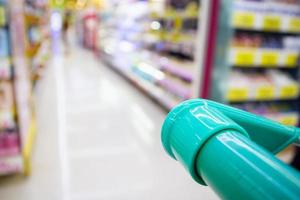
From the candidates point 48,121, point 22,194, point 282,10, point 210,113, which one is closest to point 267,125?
point 210,113

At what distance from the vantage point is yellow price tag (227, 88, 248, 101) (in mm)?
2363

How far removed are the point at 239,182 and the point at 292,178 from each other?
1.8 inches

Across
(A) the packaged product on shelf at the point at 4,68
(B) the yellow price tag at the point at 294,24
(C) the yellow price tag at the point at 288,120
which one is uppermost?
(B) the yellow price tag at the point at 294,24

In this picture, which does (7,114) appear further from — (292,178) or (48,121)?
(292,178)

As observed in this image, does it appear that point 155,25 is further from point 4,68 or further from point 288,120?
point 4,68

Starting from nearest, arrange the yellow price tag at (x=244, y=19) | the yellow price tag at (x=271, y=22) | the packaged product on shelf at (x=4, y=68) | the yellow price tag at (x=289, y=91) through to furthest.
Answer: the packaged product on shelf at (x=4, y=68)
the yellow price tag at (x=244, y=19)
the yellow price tag at (x=271, y=22)
the yellow price tag at (x=289, y=91)

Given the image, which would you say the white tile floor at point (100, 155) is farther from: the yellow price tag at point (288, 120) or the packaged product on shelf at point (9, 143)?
the yellow price tag at point (288, 120)

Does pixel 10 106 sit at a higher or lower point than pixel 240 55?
lower

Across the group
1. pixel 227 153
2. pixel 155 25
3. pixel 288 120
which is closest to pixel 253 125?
pixel 227 153

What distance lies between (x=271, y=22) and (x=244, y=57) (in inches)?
14.3

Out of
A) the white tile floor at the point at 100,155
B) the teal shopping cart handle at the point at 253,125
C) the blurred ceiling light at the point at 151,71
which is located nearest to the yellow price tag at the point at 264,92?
the white tile floor at the point at 100,155

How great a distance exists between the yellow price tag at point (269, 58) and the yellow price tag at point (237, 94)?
0.30m

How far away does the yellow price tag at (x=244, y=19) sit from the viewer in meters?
2.17

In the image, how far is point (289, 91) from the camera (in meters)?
2.53
